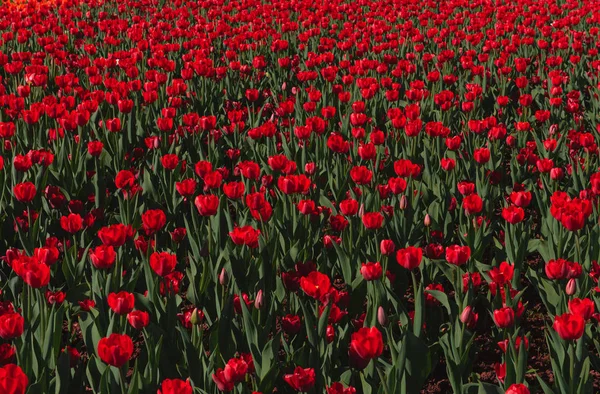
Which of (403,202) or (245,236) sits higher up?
(245,236)

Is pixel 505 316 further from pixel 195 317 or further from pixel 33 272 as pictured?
pixel 33 272

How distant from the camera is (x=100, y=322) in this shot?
2525mm

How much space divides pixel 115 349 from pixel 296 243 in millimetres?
1267

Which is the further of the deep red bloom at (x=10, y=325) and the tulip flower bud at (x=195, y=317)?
the tulip flower bud at (x=195, y=317)

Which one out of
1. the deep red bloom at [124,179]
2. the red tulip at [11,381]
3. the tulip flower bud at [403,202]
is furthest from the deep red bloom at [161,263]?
the tulip flower bud at [403,202]

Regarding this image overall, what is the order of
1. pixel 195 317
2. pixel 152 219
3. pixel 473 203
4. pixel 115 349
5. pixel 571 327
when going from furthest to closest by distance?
pixel 473 203
pixel 152 219
pixel 195 317
pixel 571 327
pixel 115 349

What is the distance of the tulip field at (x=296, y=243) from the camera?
2.24m

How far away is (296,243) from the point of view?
10.1ft

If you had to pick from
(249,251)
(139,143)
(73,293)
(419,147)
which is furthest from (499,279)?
(139,143)

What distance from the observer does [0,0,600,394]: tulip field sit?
2.24m

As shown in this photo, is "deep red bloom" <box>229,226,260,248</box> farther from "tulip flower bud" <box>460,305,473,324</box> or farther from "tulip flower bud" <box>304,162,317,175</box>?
"tulip flower bud" <box>304,162,317,175</box>

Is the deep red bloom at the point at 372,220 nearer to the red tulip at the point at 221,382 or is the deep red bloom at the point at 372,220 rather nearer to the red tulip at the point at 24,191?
the red tulip at the point at 221,382

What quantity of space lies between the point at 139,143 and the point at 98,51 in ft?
10.9

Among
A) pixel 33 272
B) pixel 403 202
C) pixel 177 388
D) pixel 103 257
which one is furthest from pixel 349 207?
pixel 177 388
